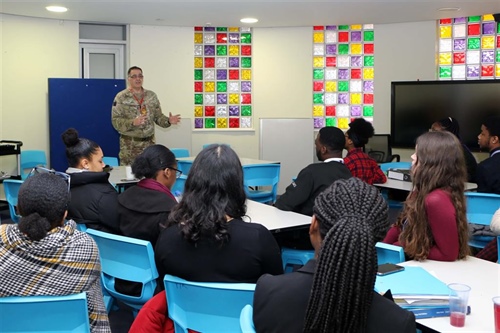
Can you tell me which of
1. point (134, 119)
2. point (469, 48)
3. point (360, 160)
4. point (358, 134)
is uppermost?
point (469, 48)

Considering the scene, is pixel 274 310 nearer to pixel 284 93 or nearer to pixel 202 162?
pixel 202 162

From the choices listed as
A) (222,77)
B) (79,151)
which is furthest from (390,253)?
(222,77)

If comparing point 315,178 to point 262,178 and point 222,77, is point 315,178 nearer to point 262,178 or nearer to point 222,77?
point 262,178

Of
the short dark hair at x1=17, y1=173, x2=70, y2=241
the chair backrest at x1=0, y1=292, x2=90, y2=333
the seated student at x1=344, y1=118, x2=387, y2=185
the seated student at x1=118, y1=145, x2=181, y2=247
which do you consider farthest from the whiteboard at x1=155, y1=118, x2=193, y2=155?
the chair backrest at x1=0, y1=292, x2=90, y2=333

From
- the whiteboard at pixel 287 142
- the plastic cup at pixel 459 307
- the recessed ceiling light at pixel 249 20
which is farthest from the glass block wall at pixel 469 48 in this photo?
the plastic cup at pixel 459 307

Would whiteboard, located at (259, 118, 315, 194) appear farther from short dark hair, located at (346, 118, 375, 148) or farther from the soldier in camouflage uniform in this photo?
short dark hair, located at (346, 118, 375, 148)

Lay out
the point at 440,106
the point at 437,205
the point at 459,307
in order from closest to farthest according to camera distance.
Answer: the point at 459,307
the point at 437,205
the point at 440,106

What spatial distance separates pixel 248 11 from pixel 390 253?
209 inches

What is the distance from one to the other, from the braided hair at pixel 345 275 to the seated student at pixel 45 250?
1.07 m

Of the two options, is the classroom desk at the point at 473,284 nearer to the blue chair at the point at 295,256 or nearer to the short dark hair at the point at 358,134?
the blue chair at the point at 295,256

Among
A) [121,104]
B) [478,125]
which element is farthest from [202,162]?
[478,125]

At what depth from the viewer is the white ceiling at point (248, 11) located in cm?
670

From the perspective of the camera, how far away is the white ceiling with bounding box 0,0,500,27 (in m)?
6.70

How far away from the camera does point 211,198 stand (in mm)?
2201
